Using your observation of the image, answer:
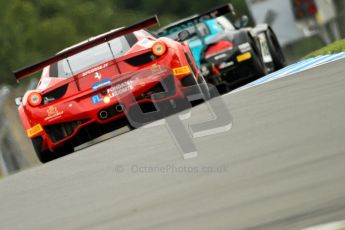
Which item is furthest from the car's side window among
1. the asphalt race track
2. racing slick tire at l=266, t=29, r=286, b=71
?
the asphalt race track

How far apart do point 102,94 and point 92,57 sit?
706 millimetres

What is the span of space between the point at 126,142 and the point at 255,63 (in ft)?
16.4

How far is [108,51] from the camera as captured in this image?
11.1 metres

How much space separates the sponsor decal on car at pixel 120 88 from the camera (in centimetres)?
1051

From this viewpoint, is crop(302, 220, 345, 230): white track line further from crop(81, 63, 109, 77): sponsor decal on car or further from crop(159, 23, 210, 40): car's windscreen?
crop(159, 23, 210, 40): car's windscreen

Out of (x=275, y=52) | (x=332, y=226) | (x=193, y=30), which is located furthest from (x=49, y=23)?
(x=332, y=226)

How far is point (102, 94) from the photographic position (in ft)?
34.7

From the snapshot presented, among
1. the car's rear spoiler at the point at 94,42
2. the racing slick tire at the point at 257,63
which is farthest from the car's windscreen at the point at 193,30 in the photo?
the car's rear spoiler at the point at 94,42

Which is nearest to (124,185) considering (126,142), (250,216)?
(250,216)

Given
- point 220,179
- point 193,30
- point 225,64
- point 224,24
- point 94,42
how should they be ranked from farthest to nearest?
point 224,24 < point 193,30 < point 225,64 < point 94,42 < point 220,179

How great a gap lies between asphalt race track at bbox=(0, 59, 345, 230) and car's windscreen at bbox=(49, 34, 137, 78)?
53.4 inches

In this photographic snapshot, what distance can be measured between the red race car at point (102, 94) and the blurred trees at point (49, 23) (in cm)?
4015

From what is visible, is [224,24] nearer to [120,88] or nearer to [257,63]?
[257,63]

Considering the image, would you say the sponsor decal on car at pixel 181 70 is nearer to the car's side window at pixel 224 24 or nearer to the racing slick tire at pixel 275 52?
the car's side window at pixel 224 24
